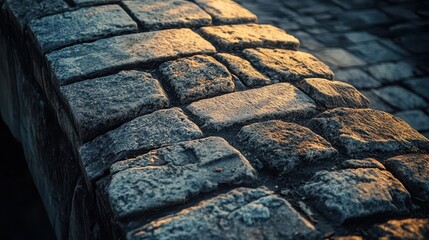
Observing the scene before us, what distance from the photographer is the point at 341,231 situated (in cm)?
96

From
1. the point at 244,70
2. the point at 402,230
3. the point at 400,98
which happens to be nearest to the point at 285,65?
the point at 244,70

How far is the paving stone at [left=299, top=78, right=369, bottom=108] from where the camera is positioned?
141 cm

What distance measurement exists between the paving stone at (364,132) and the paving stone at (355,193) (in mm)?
113

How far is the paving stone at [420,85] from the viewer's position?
2.99 m

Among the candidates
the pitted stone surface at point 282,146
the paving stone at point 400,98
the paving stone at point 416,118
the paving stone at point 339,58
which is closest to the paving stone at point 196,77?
the pitted stone surface at point 282,146

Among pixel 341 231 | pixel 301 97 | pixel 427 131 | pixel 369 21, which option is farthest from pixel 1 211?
pixel 369 21

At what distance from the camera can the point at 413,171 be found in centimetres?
114

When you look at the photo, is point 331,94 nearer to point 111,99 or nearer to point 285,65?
point 285,65

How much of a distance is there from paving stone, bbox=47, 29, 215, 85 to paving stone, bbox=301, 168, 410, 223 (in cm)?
71

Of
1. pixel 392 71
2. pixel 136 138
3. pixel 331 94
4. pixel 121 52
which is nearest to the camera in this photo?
pixel 136 138

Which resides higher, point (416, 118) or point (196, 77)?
point (196, 77)

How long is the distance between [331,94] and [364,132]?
213 mm

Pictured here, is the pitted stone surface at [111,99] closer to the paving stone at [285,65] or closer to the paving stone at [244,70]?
the paving stone at [244,70]

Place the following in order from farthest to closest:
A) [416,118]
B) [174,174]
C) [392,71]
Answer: [392,71] < [416,118] < [174,174]
